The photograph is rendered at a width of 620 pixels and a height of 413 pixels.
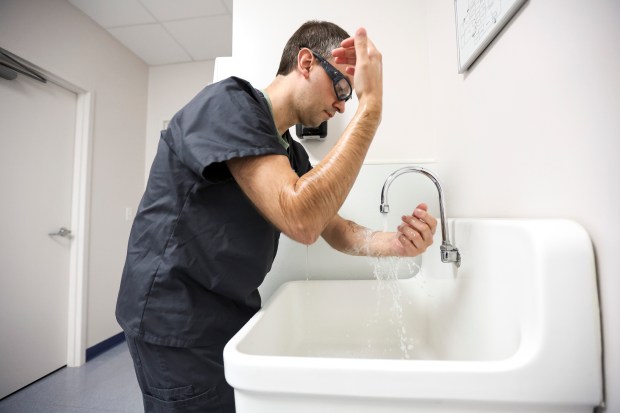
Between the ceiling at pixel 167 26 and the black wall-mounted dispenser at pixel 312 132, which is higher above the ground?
the ceiling at pixel 167 26

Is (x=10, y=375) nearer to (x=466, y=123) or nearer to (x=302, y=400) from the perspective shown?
(x=302, y=400)

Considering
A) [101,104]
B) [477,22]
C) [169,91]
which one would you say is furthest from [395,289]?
[169,91]

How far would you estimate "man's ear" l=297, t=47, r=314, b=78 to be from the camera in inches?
25.1

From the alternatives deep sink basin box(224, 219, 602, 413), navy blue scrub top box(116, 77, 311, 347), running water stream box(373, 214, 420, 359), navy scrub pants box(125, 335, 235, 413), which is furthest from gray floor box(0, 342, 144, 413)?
deep sink basin box(224, 219, 602, 413)

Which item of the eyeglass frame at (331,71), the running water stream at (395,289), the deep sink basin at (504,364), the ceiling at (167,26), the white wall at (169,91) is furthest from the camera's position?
the white wall at (169,91)

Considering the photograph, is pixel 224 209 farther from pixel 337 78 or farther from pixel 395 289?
pixel 395 289

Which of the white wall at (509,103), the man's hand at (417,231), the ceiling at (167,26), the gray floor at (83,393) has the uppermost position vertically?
the ceiling at (167,26)

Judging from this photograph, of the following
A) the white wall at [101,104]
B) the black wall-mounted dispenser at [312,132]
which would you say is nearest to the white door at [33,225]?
the white wall at [101,104]

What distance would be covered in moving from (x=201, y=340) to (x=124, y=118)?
2367mm

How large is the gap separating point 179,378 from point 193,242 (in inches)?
11.7

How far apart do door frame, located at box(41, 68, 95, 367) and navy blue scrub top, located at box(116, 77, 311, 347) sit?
1.69 meters

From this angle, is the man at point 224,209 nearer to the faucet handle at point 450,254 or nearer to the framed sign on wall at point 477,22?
the faucet handle at point 450,254

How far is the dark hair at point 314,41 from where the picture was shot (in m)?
0.67

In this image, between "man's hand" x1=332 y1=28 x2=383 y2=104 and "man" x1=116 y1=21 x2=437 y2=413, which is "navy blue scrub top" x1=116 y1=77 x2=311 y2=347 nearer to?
"man" x1=116 y1=21 x2=437 y2=413
